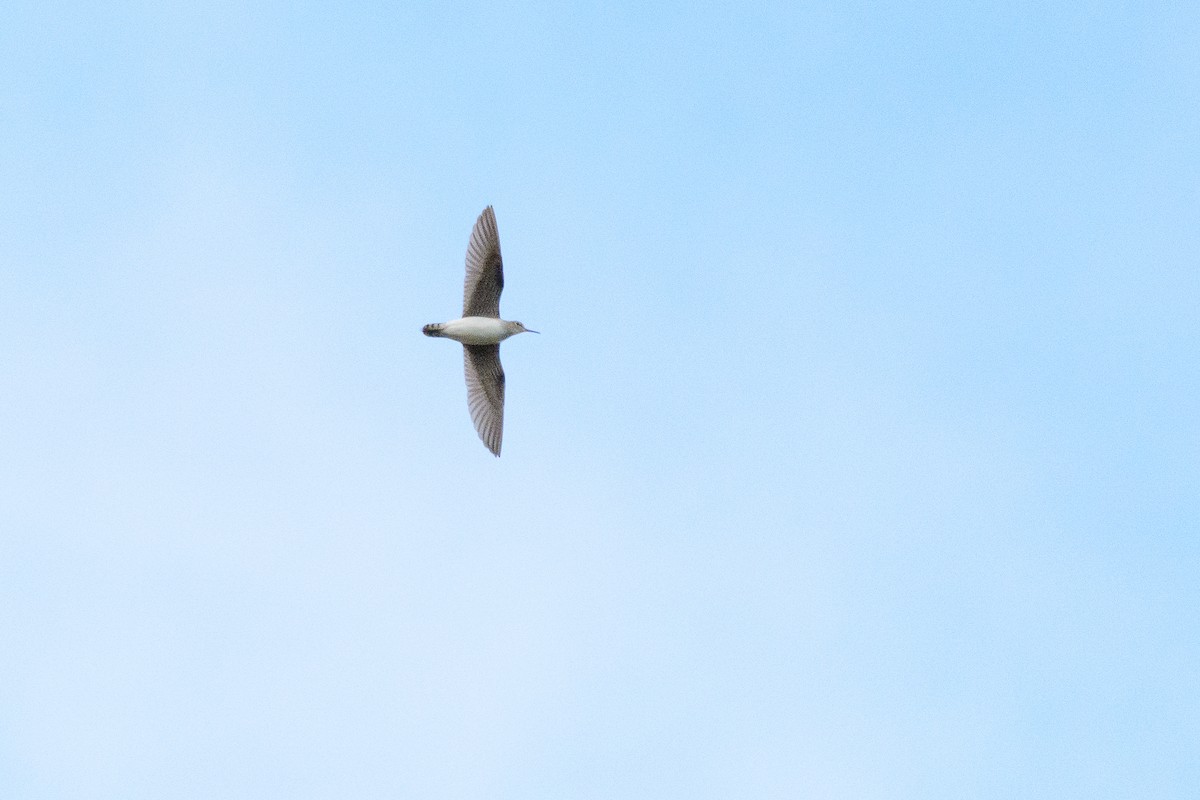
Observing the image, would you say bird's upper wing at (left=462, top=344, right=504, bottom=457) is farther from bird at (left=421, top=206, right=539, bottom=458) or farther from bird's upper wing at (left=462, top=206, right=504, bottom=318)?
bird's upper wing at (left=462, top=206, right=504, bottom=318)

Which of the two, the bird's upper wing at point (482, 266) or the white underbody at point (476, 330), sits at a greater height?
the bird's upper wing at point (482, 266)

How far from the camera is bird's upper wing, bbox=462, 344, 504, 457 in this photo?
43906 mm

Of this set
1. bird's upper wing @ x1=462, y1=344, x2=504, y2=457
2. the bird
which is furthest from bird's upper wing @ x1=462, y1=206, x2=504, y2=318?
bird's upper wing @ x1=462, y1=344, x2=504, y2=457

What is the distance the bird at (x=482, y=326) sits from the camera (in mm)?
43062

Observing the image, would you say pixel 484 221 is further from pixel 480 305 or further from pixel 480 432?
pixel 480 432

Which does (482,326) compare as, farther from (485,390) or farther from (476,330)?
(485,390)

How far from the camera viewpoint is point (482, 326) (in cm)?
4312

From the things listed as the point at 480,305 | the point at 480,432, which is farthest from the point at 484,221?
the point at 480,432

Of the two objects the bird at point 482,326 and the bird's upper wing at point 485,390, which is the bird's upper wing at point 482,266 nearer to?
the bird at point 482,326

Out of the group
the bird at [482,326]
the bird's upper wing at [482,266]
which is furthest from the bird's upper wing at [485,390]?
the bird's upper wing at [482,266]

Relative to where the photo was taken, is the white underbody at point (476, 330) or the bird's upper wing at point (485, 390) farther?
the bird's upper wing at point (485, 390)

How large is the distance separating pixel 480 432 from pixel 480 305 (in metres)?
3.08

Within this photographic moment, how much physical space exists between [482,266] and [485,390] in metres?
3.12

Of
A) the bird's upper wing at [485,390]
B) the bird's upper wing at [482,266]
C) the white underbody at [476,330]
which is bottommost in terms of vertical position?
the bird's upper wing at [485,390]
